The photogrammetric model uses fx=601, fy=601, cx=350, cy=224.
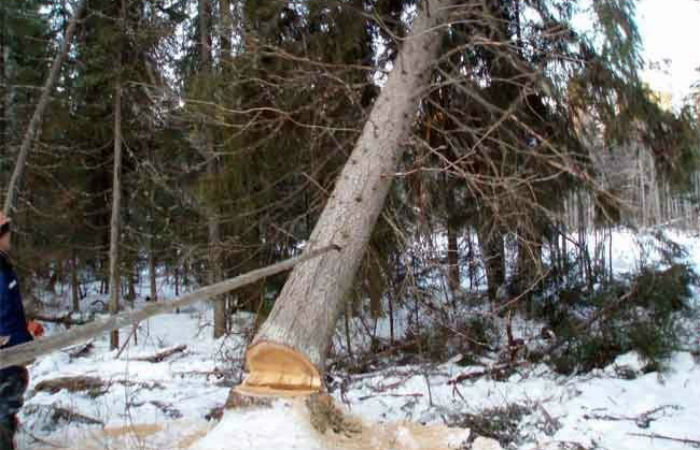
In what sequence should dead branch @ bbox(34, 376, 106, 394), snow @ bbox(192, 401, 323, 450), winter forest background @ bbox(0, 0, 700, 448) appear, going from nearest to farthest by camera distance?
snow @ bbox(192, 401, 323, 450)
winter forest background @ bbox(0, 0, 700, 448)
dead branch @ bbox(34, 376, 106, 394)

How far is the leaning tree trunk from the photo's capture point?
155 inches

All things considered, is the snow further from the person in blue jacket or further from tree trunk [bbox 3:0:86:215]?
tree trunk [bbox 3:0:86:215]

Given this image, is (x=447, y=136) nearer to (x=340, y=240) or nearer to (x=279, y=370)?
(x=340, y=240)

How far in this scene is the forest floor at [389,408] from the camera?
370 centimetres

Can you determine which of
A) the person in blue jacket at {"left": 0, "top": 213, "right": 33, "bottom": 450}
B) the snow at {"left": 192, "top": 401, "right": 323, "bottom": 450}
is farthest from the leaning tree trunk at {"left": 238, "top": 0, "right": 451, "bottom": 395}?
the person in blue jacket at {"left": 0, "top": 213, "right": 33, "bottom": 450}

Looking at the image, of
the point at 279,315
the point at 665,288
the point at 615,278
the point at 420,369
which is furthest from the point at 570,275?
the point at 279,315

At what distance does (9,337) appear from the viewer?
3.73m

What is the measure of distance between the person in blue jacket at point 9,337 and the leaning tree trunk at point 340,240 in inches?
55.9

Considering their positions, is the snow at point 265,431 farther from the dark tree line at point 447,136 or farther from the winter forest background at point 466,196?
the dark tree line at point 447,136

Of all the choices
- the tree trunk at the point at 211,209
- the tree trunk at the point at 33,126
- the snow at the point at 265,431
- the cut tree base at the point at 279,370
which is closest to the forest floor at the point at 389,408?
the snow at the point at 265,431

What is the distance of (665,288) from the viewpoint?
6.92 meters

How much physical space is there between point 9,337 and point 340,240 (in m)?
2.33

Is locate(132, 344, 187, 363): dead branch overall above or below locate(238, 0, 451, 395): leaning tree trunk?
below

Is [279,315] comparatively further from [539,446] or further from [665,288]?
[665,288]
